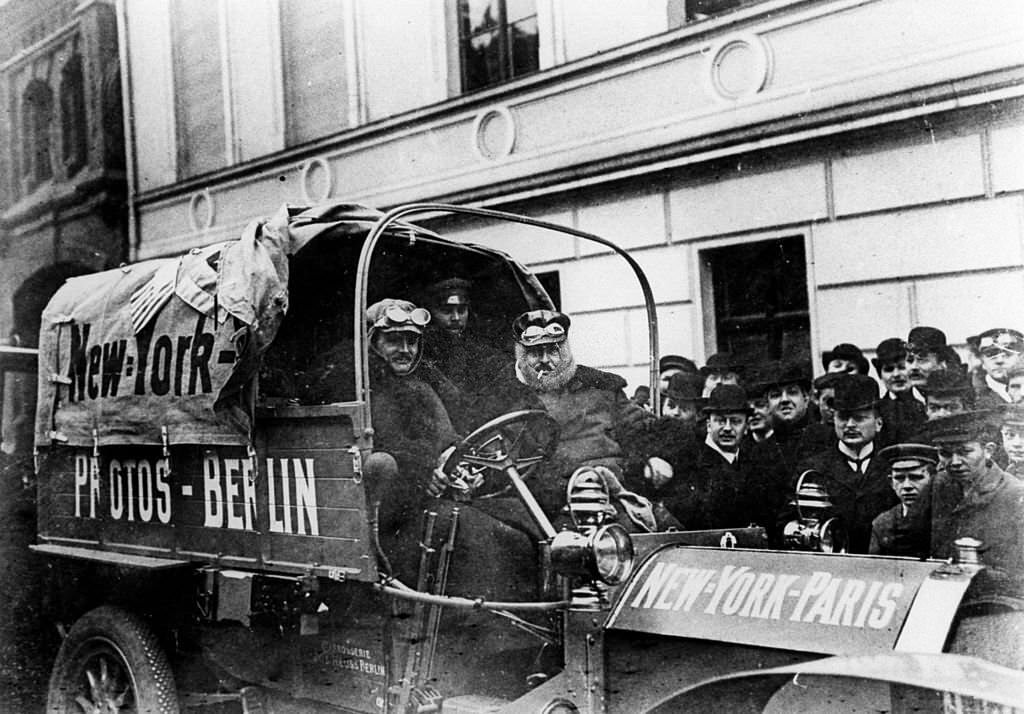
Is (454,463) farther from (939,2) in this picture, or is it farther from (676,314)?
(939,2)

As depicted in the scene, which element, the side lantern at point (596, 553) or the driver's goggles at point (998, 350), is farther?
the driver's goggles at point (998, 350)

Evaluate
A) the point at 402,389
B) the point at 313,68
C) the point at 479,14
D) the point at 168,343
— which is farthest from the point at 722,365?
the point at 313,68

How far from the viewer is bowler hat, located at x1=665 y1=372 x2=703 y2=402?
4.98 metres

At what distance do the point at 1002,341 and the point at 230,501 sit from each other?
3242mm

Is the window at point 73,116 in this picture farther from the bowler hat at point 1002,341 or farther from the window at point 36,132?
the bowler hat at point 1002,341

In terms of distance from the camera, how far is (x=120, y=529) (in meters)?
4.22

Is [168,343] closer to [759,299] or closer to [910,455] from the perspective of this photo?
[910,455]

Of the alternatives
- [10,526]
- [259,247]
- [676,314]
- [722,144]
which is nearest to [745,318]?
[676,314]

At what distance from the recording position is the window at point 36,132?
8.22m

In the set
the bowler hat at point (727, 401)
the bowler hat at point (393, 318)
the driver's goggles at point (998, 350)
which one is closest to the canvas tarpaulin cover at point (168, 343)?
the bowler hat at point (393, 318)

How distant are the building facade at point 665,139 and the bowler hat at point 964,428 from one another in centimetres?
123

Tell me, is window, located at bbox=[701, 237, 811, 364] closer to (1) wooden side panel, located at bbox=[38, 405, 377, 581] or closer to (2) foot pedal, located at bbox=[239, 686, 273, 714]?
(1) wooden side panel, located at bbox=[38, 405, 377, 581]

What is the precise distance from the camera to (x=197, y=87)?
318 inches

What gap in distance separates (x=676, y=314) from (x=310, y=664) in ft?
10.8
